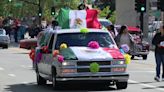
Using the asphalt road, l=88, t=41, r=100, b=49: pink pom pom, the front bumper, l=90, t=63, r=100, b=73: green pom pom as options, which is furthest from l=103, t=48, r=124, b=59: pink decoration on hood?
the asphalt road

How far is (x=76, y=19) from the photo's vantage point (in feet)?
57.2

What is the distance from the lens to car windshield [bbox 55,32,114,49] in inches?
618

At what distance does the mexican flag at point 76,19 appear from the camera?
17.5m

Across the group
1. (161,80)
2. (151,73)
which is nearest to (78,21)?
(161,80)

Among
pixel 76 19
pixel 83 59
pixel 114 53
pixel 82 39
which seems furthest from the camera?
pixel 76 19

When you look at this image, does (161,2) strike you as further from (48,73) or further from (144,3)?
(48,73)

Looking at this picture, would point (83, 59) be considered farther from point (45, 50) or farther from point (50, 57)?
point (45, 50)

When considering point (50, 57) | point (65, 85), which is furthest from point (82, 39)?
point (65, 85)

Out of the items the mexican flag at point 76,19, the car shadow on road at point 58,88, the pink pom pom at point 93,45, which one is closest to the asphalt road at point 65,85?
the car shadow on road at point 58,88

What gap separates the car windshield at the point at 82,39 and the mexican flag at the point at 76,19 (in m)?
1.53

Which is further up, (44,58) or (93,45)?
(93,45)

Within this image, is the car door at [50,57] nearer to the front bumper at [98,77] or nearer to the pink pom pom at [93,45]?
the front bumper at [98,77]

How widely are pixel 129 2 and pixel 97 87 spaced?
5548 cm

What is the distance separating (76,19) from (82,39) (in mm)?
1729
